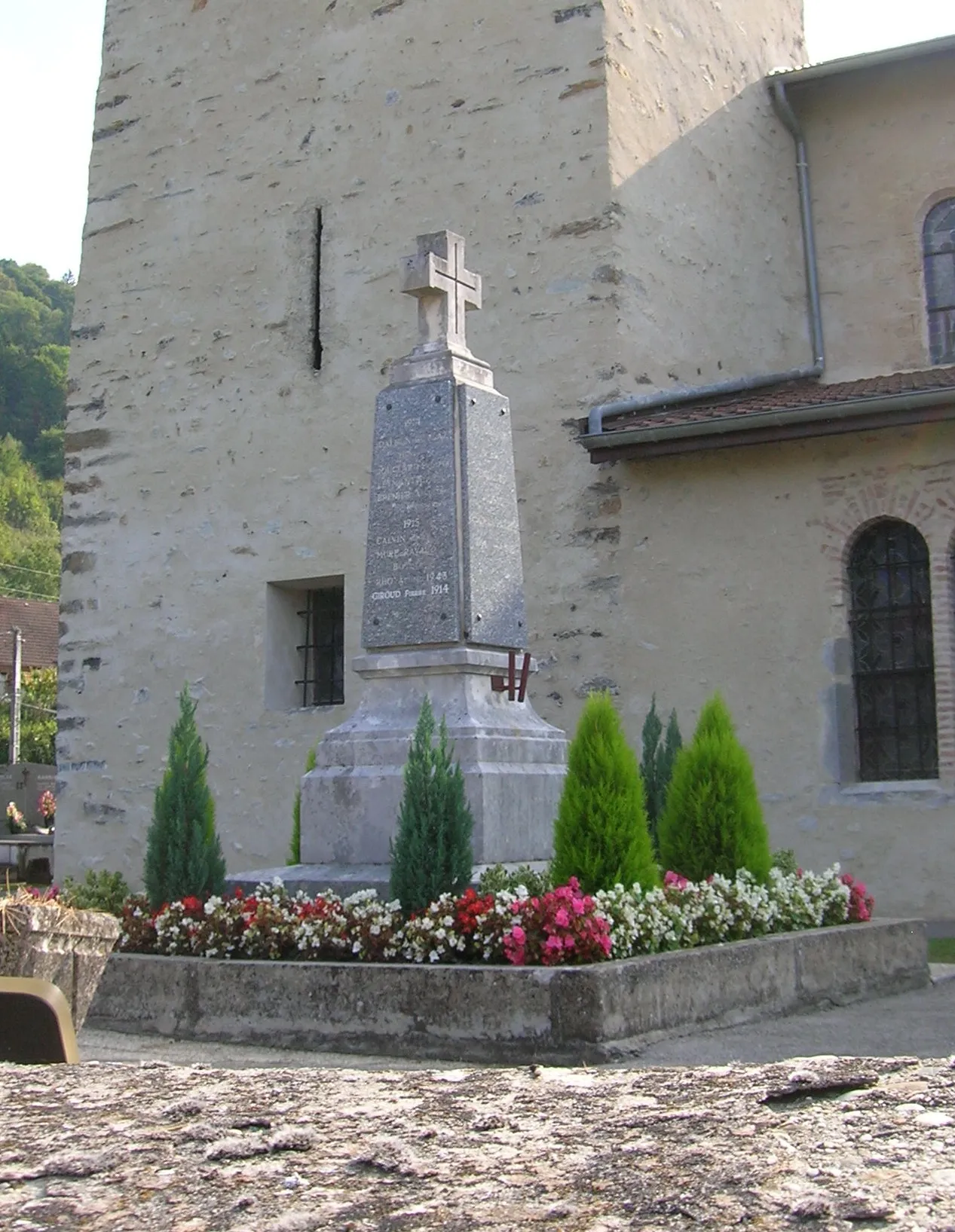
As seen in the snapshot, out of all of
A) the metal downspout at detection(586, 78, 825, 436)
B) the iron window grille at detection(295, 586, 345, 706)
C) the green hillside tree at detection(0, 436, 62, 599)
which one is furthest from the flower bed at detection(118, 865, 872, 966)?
the green hillside tree at detection(0, 436, 62, 599)

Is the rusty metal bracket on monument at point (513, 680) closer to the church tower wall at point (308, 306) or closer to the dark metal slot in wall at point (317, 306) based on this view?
the church tower wall at point (308, 306)

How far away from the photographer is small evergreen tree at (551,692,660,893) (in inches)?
244

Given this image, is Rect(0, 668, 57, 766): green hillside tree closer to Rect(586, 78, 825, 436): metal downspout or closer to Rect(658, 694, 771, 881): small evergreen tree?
Rect(586, 78, 825, 436): metal downspout

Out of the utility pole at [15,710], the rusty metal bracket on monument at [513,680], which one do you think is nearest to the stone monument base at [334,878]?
the rusty metal bracket on monument at [513,680]

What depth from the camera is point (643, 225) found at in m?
12.5

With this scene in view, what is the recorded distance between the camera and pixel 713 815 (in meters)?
7.32

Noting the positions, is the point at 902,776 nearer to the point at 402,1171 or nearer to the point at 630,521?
the point at 630,521

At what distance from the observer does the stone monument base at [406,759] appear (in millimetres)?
6934

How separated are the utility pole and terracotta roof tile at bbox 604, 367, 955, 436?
92.0ft

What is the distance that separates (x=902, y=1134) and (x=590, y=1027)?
361 centimetres

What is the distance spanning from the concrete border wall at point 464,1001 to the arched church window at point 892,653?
451cm

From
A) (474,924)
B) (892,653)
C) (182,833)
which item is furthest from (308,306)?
(474,924)

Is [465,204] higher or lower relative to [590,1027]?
higher

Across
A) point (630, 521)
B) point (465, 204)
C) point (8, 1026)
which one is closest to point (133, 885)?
point (630, 521)
